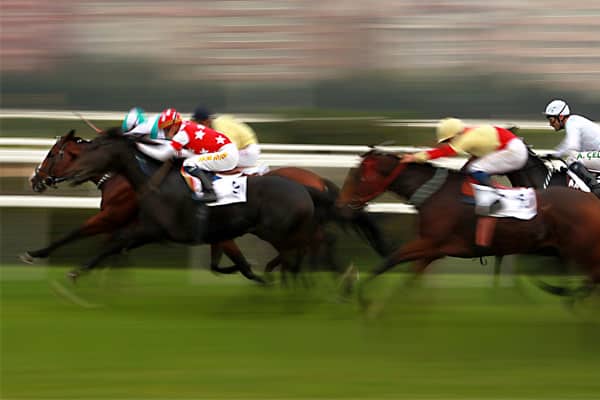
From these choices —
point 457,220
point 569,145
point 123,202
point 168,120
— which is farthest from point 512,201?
point 123,202

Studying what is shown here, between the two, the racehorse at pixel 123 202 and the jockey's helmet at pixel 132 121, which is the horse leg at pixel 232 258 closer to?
the racehorse at pixel 123 202

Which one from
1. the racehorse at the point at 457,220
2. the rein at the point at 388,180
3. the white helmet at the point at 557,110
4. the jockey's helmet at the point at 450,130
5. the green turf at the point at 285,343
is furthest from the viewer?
the white helmet at the point at 557,110

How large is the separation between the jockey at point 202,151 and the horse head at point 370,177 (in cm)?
92

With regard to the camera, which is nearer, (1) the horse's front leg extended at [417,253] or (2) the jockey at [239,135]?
(1) the horse's front leg extended at [417,253]

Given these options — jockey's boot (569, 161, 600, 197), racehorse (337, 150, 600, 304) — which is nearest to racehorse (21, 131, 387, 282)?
racehorse (337, 150, 600, 304)

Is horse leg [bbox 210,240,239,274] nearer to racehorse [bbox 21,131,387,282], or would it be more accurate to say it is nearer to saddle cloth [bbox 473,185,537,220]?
racehorse [bbox 21,131,387,282]

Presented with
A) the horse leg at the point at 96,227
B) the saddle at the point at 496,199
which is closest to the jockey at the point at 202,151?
the horse leg at the point at 96,227

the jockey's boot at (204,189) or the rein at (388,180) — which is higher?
the rein at (388,180)

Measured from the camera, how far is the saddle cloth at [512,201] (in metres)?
6.67

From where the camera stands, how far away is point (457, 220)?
684 cm

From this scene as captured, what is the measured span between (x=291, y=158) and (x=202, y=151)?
6.05 feet

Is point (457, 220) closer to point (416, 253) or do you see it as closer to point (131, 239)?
point (416, 253)

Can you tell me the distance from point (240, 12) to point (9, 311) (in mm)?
4692

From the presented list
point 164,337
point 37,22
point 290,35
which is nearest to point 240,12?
point 290,35
